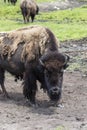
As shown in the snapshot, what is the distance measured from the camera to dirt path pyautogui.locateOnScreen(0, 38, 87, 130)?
323 inches

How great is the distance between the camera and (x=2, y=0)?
53.8m

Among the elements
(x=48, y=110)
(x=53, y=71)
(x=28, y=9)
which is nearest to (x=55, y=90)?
(x=53, y=71)

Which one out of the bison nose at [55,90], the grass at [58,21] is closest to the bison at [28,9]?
the grass at [58,21]

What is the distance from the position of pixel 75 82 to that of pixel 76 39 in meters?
9.21

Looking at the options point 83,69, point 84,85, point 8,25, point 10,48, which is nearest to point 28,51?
point 10,48

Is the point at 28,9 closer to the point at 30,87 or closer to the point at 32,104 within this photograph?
the point at 30,87

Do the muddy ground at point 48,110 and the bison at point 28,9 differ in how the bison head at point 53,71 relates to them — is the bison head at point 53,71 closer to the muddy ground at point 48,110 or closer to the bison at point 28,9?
the muddy ground at point 48,110

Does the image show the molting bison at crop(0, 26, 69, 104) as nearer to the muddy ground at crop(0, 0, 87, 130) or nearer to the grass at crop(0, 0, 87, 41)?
the muddy ground at crop(0, 0, 87, 130)

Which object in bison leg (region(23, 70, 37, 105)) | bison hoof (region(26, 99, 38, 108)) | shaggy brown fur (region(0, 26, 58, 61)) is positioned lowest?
bison hoof (region(26, 99, 38, 108))

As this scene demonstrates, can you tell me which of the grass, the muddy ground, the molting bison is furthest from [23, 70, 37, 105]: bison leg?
the grass

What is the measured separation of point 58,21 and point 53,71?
2239 cm

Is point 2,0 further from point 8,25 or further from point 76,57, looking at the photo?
point 76,57

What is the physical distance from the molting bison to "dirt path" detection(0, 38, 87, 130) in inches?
14.3

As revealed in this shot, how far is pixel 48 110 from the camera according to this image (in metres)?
9.50
